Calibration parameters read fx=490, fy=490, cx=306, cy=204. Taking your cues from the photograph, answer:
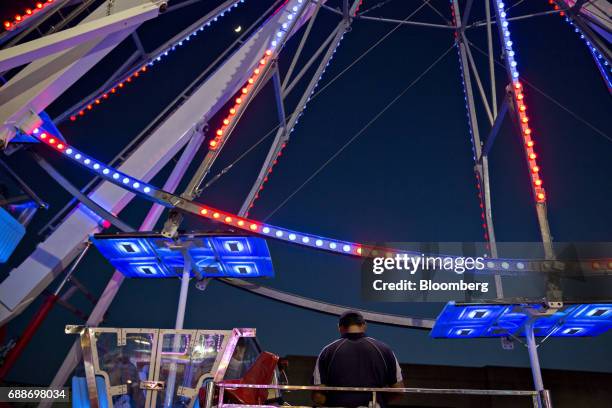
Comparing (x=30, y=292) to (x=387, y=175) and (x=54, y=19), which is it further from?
(x=387, y=175)

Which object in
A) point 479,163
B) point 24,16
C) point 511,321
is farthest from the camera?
point 479,163

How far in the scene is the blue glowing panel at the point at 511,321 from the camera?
34.6 feet

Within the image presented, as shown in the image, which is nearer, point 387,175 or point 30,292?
point 30,292

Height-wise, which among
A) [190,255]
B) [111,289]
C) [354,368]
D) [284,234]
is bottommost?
[354,368]

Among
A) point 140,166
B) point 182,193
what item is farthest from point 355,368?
point 140,166

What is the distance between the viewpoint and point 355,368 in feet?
18.2

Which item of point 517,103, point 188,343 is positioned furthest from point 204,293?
point 517,103

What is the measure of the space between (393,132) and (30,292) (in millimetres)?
16426

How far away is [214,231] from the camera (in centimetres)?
1158

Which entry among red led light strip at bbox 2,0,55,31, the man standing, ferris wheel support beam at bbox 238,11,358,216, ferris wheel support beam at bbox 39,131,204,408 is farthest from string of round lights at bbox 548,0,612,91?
red led light strip at bbox 2,0,55,31

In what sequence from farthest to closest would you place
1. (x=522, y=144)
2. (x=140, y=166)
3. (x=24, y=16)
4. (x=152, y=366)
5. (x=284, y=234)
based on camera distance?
(x=140, y=166) → (x=24, y=16) → (x=522, y=144) → (x=284, y=234) → (x=152, y=366)

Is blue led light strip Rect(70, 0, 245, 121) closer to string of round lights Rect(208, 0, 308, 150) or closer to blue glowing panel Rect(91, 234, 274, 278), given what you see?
string of round lights Rect(208, 0, 308, 150)

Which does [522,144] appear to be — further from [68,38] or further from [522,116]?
[68,38]

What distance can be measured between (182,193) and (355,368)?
8117 mm
